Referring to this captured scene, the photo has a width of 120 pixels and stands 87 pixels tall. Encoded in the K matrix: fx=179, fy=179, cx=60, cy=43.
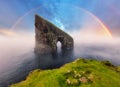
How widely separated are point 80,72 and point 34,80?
32.3 ft

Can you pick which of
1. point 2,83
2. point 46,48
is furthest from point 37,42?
point 2,83

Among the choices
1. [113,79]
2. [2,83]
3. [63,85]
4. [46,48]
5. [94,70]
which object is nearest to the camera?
[63,85]

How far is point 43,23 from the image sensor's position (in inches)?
7761

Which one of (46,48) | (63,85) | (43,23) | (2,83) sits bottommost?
(2,83)

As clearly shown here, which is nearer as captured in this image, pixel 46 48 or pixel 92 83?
pixel 92 83

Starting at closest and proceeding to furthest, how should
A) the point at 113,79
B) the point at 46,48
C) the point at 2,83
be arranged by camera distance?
the point at 113,79 → the point at 2,83 → the point at 46,48

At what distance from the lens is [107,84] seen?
1321 inches

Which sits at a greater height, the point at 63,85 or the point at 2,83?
the point at 63,85

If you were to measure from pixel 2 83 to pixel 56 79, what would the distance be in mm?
48265

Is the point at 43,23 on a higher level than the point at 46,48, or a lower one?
higher

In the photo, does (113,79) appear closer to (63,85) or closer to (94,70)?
(94,70)

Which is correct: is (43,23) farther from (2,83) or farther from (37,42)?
(2,83)

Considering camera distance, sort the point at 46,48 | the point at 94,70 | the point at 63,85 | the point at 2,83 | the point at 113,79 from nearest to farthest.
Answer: the point at 63,85 → the point at 113,79 → the point at 94,70 → the point at 2,83 → the point at 46,48

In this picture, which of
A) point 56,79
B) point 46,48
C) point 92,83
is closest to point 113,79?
point 92,83
